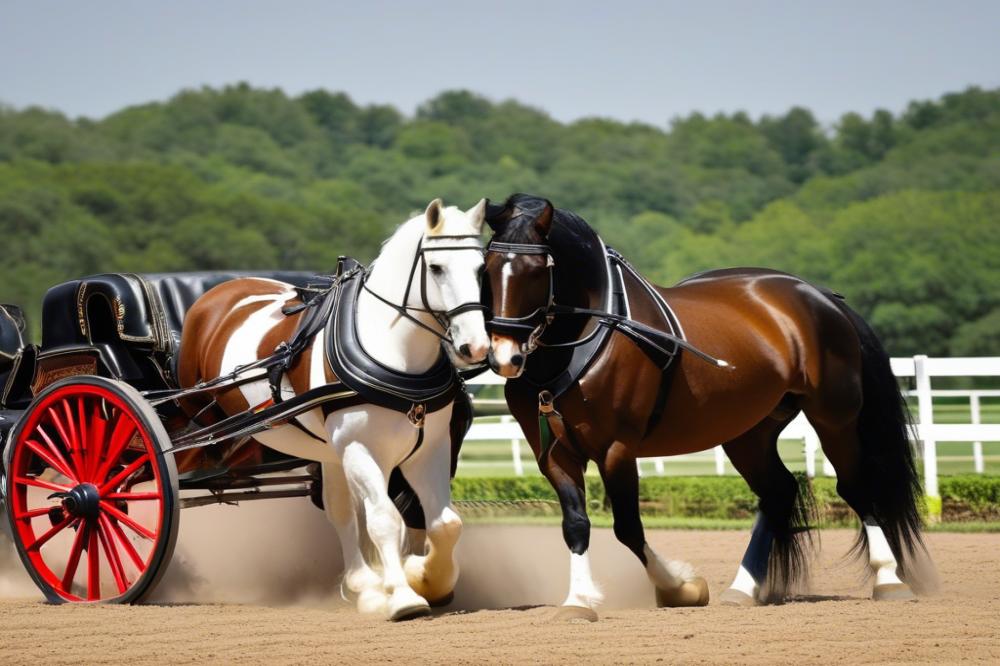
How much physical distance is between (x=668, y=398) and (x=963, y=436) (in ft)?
17.2

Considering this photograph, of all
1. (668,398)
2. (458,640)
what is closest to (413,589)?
(458,640)

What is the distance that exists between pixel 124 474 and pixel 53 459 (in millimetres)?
569

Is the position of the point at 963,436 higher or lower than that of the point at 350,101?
lower

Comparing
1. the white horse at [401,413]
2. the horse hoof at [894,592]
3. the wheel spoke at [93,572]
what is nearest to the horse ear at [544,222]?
the white horse at [401,413]

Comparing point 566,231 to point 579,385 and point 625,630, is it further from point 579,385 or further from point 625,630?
point 625,630

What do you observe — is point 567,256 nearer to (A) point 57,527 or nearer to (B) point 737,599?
(B) point 737,599

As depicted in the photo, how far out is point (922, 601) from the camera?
6207mm

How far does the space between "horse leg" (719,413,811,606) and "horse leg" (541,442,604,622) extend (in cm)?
117

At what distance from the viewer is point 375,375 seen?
18.1 feet

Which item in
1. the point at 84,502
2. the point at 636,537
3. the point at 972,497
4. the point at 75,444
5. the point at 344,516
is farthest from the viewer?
the point at 972,497

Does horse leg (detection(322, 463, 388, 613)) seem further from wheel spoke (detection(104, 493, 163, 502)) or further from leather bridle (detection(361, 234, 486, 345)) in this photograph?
leather bridle (detection(361, 234, 486, 345))

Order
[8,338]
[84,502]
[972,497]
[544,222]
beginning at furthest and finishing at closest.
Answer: [972,497], [8,338], [84,502], [544,222]

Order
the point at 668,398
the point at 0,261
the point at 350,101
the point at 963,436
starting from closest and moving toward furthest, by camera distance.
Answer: the point at 668,398 < the point at 963,436 < the point at 0,261 < the point at 350,101

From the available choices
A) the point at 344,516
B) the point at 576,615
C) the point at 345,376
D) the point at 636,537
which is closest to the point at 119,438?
the point at 344,516
